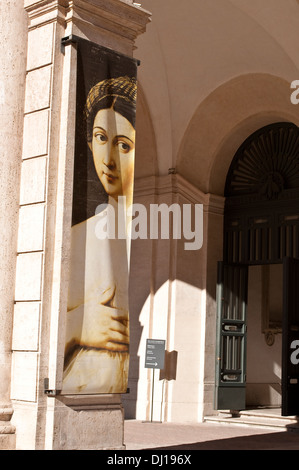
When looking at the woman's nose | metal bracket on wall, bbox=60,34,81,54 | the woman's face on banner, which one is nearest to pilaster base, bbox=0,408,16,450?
the woman's face on banner

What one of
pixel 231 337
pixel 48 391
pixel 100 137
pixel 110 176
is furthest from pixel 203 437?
pixel 100 137

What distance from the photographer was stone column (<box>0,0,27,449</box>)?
20.8ft

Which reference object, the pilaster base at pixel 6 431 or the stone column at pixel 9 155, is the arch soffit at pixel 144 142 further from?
the pilaster base at pixel 6 431

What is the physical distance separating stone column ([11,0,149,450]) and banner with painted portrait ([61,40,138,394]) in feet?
0.32

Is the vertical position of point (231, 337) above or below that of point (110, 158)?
below

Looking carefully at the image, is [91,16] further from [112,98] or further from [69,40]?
[112,98]

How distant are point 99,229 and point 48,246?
0.52 meters

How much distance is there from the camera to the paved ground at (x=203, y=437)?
973 centimetres

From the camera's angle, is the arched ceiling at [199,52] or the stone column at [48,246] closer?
the stone column at [48,246]

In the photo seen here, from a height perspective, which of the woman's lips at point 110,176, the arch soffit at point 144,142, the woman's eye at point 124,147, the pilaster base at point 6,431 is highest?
the arch soffit at point 144,142

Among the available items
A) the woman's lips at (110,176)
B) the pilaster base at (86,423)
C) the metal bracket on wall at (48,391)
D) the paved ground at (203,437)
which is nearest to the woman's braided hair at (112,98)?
Result: the woman's lips at (110,176)

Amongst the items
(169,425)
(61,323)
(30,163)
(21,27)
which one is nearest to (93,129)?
(30,163)

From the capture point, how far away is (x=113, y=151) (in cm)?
677

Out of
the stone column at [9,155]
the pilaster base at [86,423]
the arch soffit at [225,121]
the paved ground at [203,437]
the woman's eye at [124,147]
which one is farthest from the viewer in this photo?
the arch soffit at [225,121]
